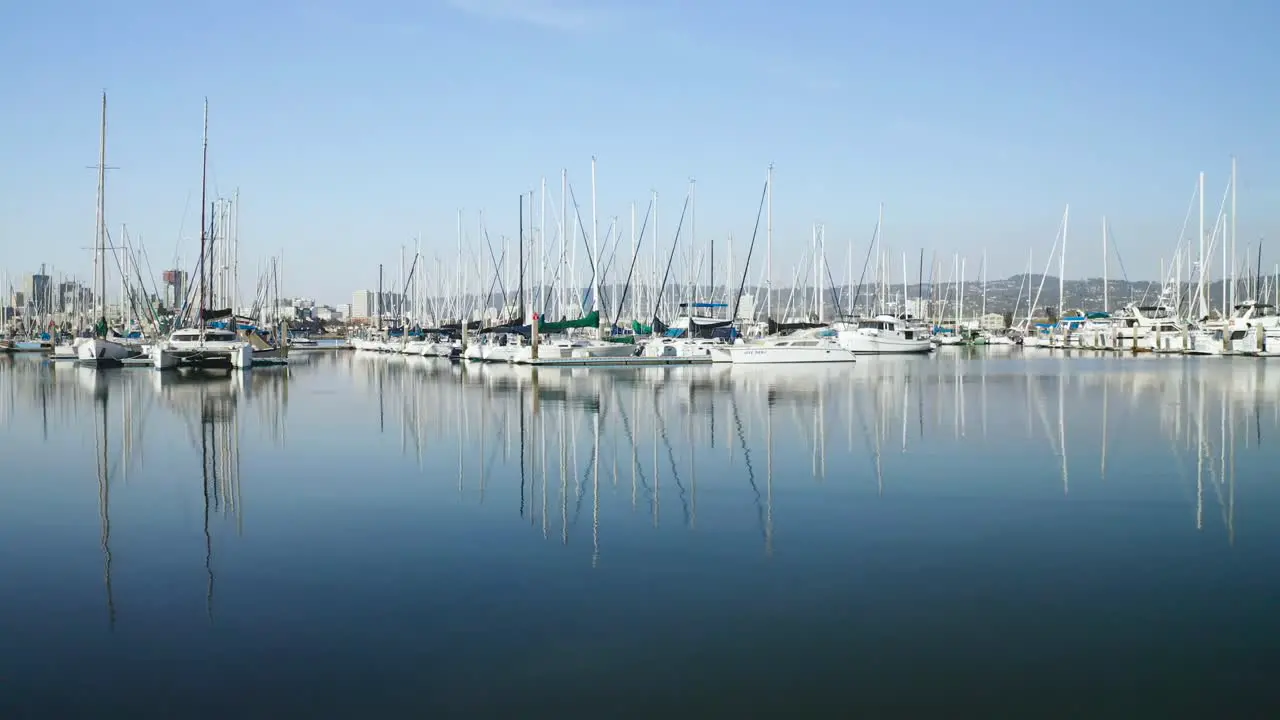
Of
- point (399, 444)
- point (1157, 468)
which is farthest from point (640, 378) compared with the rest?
point (1157, 468)

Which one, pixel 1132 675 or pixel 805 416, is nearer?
pixel 1132 675

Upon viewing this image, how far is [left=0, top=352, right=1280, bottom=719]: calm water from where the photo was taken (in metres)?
6.78

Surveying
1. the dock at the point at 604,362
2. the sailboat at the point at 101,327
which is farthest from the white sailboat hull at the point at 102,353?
the dock at the point at 604,362

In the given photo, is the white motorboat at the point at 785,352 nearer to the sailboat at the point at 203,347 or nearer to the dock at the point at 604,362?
the dock at the point at 604,362

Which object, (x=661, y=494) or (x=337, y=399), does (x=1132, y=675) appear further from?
(x=337, y=399)

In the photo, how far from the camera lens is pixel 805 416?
25.3 m

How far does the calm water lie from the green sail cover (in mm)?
38726

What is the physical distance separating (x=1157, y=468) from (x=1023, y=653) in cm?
1043

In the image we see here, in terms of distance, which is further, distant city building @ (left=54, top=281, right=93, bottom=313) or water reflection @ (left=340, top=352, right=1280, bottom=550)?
distant city building @ (left=54, top=281, right=93, bottom=313)

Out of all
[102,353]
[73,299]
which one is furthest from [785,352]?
[73,299]

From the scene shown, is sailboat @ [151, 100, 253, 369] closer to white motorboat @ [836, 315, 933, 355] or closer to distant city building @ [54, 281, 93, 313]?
white motorboat @ [836, 315, 933, 355]

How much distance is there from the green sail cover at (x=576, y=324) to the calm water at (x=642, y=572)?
38.7 metres

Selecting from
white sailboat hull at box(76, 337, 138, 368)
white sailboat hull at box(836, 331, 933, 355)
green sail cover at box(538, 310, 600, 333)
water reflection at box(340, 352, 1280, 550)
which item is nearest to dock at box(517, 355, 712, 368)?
green sail cover at box(538, 310, 600, 333)

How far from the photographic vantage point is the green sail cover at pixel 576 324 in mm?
61094
